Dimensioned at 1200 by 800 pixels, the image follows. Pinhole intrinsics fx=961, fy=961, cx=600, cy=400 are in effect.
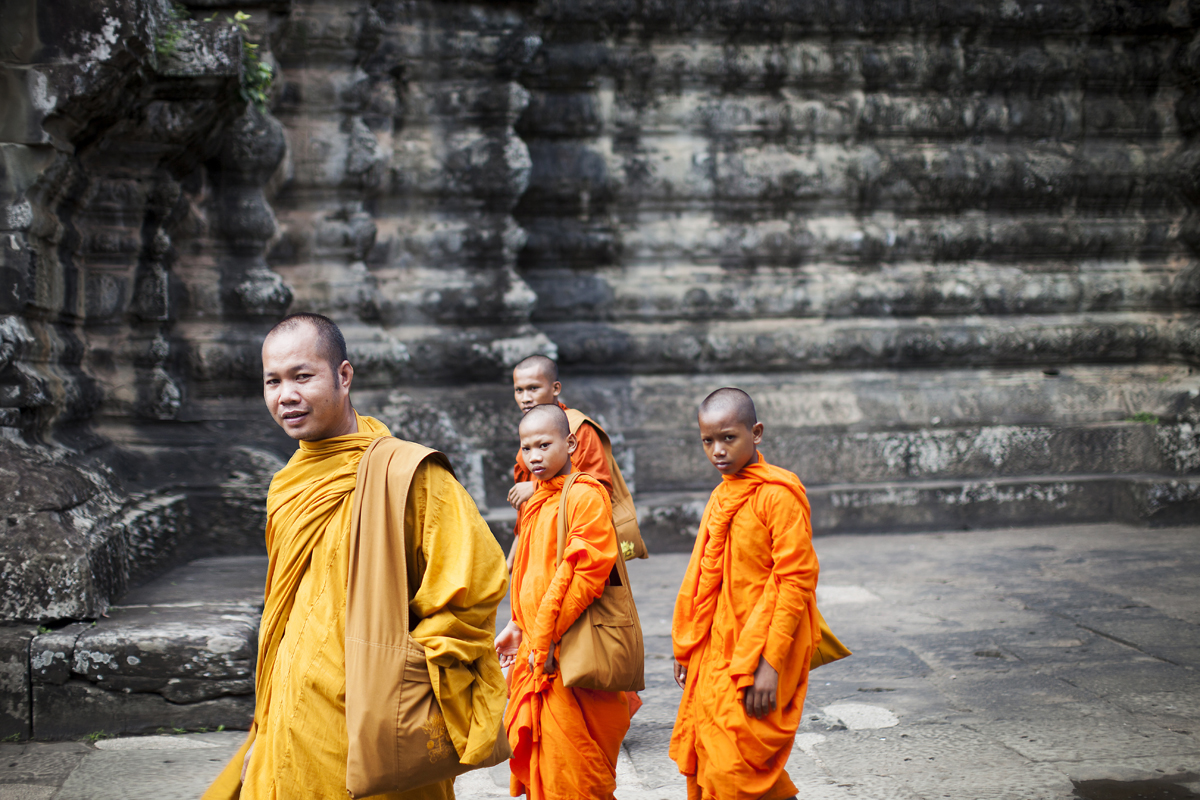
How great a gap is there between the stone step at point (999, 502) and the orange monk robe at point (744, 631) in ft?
10.9

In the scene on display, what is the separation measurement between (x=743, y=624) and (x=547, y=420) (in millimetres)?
882

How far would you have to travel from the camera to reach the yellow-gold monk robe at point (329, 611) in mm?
1861

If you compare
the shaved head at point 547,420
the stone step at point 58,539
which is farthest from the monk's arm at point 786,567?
the stone step at point 58,539

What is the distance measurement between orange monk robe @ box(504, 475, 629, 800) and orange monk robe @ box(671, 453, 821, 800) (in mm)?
238

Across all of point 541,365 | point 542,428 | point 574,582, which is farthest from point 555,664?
point 541,365

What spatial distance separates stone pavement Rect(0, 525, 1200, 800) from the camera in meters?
2.97

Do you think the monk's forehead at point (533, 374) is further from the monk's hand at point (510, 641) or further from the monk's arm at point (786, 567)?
the monk's arm at point (786, 567)

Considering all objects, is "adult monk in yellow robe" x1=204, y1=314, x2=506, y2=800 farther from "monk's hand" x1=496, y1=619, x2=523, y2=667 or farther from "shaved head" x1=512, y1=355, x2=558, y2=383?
"shaved head" x1=512, y1=355, x2=558, y2=383

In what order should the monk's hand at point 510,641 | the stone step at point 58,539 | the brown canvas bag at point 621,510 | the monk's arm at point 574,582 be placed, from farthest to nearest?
1. the brown canvas bag at point 621,510
2. the stone step at point 58,539
3. the monk's hand at point 510,641
4. the monk's arm at point 574,582

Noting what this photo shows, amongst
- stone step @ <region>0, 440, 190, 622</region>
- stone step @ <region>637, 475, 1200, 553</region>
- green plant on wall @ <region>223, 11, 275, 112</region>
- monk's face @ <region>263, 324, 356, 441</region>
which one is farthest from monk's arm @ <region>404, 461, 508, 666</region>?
stone step @ <region>637, 475, 1200, 553</region>

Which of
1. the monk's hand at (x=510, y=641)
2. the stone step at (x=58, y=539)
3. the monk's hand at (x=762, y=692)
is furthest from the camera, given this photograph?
the stone step at (x=58, y=539)

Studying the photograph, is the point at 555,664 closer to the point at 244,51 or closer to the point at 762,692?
the point at 762,692

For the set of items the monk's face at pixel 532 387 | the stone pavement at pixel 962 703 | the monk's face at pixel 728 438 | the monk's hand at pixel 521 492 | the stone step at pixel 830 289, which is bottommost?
the stone pavement at pixel 962 703

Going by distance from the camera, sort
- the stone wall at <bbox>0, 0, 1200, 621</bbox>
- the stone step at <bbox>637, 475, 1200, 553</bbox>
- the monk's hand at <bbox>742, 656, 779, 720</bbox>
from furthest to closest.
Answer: the stone step at <bbox>637, 475, 1200, 553</bbox> → the stone wall at <bbox>0, 0, 1200, 621</bbox> → the monk's hand at <bbox>742, 656, 779, 720</bbox>
